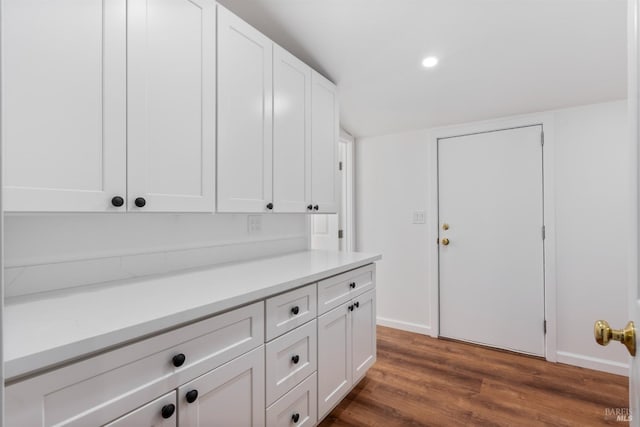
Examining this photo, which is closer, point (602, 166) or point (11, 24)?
point (11, 24)

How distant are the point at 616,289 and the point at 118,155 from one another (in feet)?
10.4

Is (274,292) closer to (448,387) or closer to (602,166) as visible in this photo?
(448,387)

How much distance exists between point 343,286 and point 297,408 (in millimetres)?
635

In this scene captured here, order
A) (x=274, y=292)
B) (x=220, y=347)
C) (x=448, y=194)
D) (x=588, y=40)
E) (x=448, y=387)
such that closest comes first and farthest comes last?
1. (x=220, y=347)
2. (x=274, y=292)
3. (x=588, y=40)
4. (x=448, y=387)
5. (x=448, y=194)

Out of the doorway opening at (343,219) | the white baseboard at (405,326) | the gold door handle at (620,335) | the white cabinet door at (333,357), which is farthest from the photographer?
the doorway opening at (343,219)

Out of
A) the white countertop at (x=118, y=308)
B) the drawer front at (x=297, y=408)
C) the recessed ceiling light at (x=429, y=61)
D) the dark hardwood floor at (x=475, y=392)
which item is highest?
the recessed ceiling light at (x=429, y=61)

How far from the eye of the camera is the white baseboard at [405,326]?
118 inches

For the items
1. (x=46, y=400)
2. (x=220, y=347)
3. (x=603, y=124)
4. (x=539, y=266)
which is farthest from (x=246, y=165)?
(x=603, y=124)

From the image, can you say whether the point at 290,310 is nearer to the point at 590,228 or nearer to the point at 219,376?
the point at 219,376

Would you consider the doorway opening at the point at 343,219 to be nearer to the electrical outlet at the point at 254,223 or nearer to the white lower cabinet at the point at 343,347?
the white lower cabinet at the point at 343,347

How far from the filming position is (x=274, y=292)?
4.12 feet

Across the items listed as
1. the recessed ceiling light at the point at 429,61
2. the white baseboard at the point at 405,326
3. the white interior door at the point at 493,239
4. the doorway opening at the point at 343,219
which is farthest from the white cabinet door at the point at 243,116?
the white baseboard at the point at 405,326

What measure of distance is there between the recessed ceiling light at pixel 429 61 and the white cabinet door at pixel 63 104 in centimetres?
169

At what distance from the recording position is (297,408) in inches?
56.1
